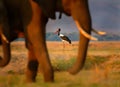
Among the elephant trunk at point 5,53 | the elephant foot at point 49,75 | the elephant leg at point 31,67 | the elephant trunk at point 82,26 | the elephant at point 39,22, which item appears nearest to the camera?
the elephant trunk at point 82,26

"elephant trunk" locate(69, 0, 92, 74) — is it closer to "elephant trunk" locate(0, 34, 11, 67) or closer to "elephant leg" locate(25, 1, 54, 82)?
"elephant leg" locate(25, 1, 54, 82)

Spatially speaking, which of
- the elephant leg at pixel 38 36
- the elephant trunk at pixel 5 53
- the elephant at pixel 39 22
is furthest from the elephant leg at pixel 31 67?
the elephant leg at pixel 38 36

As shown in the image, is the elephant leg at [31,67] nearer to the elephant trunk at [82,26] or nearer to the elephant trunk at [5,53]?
the elephant trunk at [5,53]

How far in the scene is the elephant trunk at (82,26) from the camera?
24.1ft

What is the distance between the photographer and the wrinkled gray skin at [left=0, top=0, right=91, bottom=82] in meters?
7.50

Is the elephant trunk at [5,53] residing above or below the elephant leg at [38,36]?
below

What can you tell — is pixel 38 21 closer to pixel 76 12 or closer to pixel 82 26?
pixel 76 12

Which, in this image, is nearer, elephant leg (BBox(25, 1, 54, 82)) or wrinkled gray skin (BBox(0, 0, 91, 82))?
wrinkled gray skin (BBox(0, 0, 91, 82))

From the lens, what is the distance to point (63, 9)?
7.71 meters

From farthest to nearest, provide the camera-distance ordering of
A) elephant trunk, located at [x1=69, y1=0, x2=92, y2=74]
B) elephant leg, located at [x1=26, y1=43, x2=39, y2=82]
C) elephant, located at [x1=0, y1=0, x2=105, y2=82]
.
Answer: elephant leg, located at [x1=26, y1=43, x2=39, y2=82], elephant, located at [x1=0, y1=0, x2=105, y2=82], elephant trunk, located at [x1=69, y1=0, x2=92, y2=74]

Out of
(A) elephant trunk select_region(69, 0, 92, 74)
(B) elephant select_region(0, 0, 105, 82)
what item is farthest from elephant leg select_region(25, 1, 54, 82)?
(A) elephant trunk select_region(69, 0, 92, 74)

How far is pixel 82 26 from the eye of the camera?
7.44m

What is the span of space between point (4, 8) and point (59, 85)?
1.69 meters

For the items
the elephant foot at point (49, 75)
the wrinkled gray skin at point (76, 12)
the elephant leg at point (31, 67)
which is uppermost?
the wrinkled gray skin at point (76, 12)
